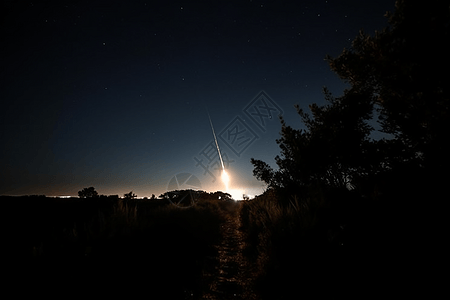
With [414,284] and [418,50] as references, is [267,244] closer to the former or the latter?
[414,284]

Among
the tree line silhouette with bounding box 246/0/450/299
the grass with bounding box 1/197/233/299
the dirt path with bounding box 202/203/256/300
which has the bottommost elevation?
the dirt path with bounding box 202/203/256/300

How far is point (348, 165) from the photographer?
824 centimetres

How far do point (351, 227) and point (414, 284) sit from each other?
1.39m

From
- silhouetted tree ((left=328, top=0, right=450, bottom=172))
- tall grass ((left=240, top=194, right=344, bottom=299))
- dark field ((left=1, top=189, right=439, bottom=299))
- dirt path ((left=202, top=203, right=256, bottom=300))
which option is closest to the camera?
dark field ((left=1, top=189, right=439, bottom=299))

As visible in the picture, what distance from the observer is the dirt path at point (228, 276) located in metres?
3.42

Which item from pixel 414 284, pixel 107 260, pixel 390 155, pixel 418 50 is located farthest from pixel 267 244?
pixel 418 50

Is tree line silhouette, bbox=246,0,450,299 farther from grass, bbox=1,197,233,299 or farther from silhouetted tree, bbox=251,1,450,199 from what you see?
grass, bbox=1,197,233,299

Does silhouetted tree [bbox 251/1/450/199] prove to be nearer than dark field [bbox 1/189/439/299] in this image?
No

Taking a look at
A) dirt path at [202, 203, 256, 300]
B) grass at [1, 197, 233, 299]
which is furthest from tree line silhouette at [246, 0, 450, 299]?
grass at [1, 197, 233, 299]

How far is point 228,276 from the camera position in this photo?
13.9 feet

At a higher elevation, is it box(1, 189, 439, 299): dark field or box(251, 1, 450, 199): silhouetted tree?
Result: box(251, 1, 450, 199): silhouetted tree

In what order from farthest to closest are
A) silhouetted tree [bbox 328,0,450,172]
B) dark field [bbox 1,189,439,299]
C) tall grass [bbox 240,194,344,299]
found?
1. silhouetted tree [bbox 328,0,450,172]
2. tall grass [bbox 240,194,344,299]
3. dark field [bbox 1,189,439,299]

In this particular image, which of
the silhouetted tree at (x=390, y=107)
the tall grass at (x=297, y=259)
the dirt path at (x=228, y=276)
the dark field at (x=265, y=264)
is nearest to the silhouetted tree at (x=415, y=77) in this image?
the silhouetted tree at (x=390, y=107)

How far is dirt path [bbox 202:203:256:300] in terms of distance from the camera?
342cm
